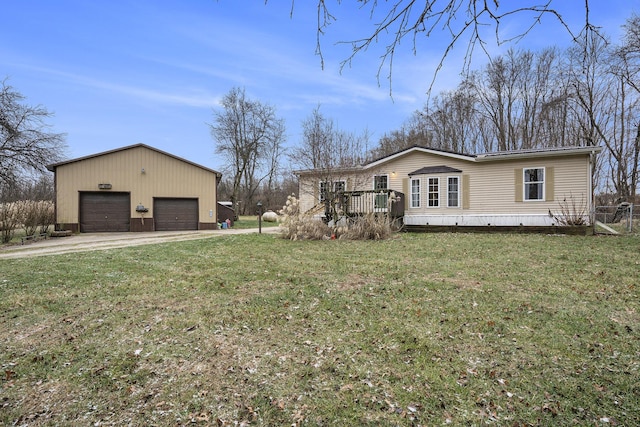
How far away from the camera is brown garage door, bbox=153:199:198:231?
18.3m

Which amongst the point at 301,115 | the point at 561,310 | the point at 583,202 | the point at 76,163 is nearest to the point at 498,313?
the point at 561,310

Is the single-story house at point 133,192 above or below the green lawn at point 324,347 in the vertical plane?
above

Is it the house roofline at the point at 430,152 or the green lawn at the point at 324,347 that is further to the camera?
the house roofline at the point at 430,152

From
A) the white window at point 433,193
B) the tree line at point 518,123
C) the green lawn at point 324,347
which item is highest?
the tree line at point 518,123

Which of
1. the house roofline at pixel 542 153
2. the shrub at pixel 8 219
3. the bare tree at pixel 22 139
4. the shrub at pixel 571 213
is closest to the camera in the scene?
the shrub at pixel 571 213

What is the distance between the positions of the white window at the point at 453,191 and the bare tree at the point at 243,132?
821 inches

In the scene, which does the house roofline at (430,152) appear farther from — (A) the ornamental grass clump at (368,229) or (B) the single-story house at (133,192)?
(B) the single-story house at (133,192)

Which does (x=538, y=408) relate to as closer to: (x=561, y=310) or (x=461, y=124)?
(x=561, y=310)

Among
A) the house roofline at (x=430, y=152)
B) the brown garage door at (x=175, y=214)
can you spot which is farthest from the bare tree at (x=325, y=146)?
the brown garage door at (x=175, y=214)

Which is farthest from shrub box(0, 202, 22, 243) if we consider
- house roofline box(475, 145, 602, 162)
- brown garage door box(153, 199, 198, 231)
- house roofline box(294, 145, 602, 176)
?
house roofline box(475, 145, 602, 162)

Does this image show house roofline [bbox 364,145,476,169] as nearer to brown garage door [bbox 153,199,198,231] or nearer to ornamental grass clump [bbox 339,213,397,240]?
ornamental grass clump [bbox 339,213,397,240]

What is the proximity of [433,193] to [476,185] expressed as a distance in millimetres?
1921

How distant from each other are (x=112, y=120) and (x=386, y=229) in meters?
19.5

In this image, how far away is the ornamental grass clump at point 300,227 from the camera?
37.8 ft
